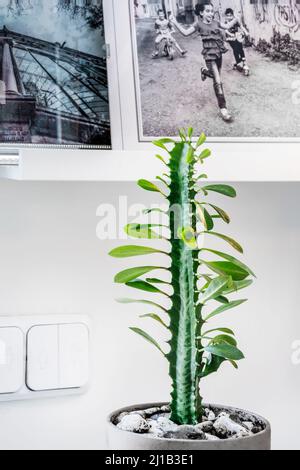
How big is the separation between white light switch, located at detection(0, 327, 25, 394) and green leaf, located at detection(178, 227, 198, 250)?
311mm

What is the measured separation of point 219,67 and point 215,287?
0.96ft

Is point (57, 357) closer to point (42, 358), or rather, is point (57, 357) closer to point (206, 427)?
point (42, 358)

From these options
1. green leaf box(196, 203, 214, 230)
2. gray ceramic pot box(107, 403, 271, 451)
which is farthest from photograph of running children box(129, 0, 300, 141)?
gray ceramic pot box(107, 403, 271, 451)

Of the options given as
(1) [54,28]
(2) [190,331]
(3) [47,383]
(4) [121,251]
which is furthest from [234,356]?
(1) [54,28]

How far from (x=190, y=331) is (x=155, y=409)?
0.41 feet

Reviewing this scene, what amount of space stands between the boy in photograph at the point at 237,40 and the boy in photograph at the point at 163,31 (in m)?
0.06

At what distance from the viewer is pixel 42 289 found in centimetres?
95

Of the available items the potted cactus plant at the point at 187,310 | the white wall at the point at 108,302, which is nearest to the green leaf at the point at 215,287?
the potted cactus plant at the point at 187,310

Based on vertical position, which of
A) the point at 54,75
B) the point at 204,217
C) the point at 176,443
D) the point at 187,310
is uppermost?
the point at 54,75

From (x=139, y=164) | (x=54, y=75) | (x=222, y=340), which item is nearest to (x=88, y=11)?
(x=54, y=75)

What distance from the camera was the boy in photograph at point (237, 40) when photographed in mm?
872

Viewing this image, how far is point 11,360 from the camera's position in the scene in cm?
92
